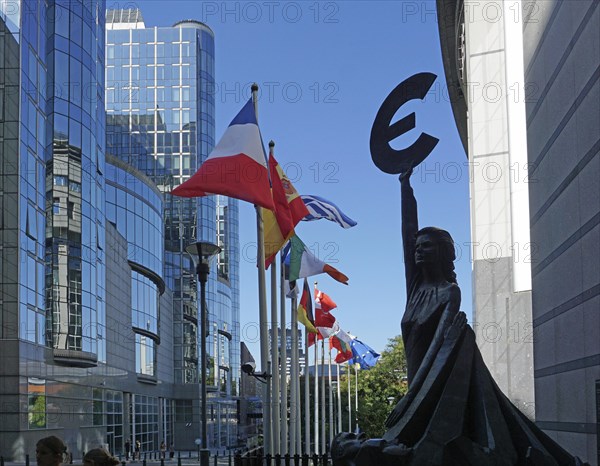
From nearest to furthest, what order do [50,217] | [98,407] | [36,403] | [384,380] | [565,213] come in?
[565,213]
[36,403]
[50,217]
[98,407]
[384,380]

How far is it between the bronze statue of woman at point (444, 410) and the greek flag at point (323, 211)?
14839 millimetres

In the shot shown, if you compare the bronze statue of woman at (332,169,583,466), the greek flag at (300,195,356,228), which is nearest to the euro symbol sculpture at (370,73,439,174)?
the bronze statue of woman at (332,169,583,466)

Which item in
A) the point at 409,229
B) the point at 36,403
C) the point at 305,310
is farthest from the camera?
the point at 36,403

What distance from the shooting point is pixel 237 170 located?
17.3 metres

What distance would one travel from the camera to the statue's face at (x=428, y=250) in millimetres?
9461

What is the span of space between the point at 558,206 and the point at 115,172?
180 feet

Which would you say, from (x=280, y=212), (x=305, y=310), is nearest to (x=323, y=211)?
(x=280, y=212)

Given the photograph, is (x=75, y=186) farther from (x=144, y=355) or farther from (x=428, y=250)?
(x=428, y=250)

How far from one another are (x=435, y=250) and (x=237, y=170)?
8.41 meters

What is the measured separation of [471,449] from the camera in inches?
310

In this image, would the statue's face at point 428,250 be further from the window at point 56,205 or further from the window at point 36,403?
the window at point 56,205

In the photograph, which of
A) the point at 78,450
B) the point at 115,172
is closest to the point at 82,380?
the point at 78,450

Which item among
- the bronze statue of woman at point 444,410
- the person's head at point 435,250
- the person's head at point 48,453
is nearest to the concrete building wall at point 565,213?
the person's head at point 435,250

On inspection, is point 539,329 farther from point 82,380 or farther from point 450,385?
point 82,380
